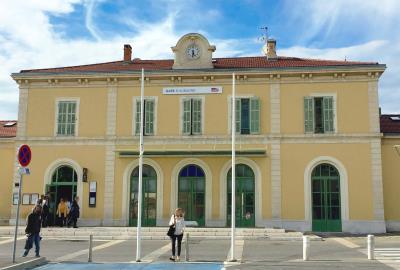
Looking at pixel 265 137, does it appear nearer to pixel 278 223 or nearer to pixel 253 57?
pixel 278 223

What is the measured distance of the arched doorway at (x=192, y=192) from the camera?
2442 cm

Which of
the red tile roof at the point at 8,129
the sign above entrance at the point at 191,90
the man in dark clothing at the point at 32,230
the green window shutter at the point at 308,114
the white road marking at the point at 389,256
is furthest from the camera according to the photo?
the red tile roof at the point at 8,129

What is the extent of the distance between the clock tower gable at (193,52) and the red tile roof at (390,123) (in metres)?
9.32

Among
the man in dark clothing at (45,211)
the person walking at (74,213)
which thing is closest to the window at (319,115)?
the person walking at (74,213)

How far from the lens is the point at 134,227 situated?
23688 millimetres

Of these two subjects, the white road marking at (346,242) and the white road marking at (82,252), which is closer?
the white road marking at (82,252)

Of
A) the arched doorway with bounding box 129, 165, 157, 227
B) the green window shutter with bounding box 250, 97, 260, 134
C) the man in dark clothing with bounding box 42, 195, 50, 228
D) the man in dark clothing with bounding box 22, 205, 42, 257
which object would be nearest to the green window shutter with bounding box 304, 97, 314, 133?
the green window shutter with bounding box 250, 97, 260, 134

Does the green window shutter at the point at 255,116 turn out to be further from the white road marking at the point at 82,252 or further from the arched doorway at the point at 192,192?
the white road marking at the point at 82,252

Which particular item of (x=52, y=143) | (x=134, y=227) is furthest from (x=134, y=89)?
(x=134, y=227)

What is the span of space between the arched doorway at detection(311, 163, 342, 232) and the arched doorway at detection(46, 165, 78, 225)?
458 inches

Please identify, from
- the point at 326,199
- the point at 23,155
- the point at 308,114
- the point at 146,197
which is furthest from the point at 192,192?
the point at 23,155

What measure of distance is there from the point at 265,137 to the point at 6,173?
13.6 meters

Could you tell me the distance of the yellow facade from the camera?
2380cm

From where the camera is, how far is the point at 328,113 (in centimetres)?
2423
